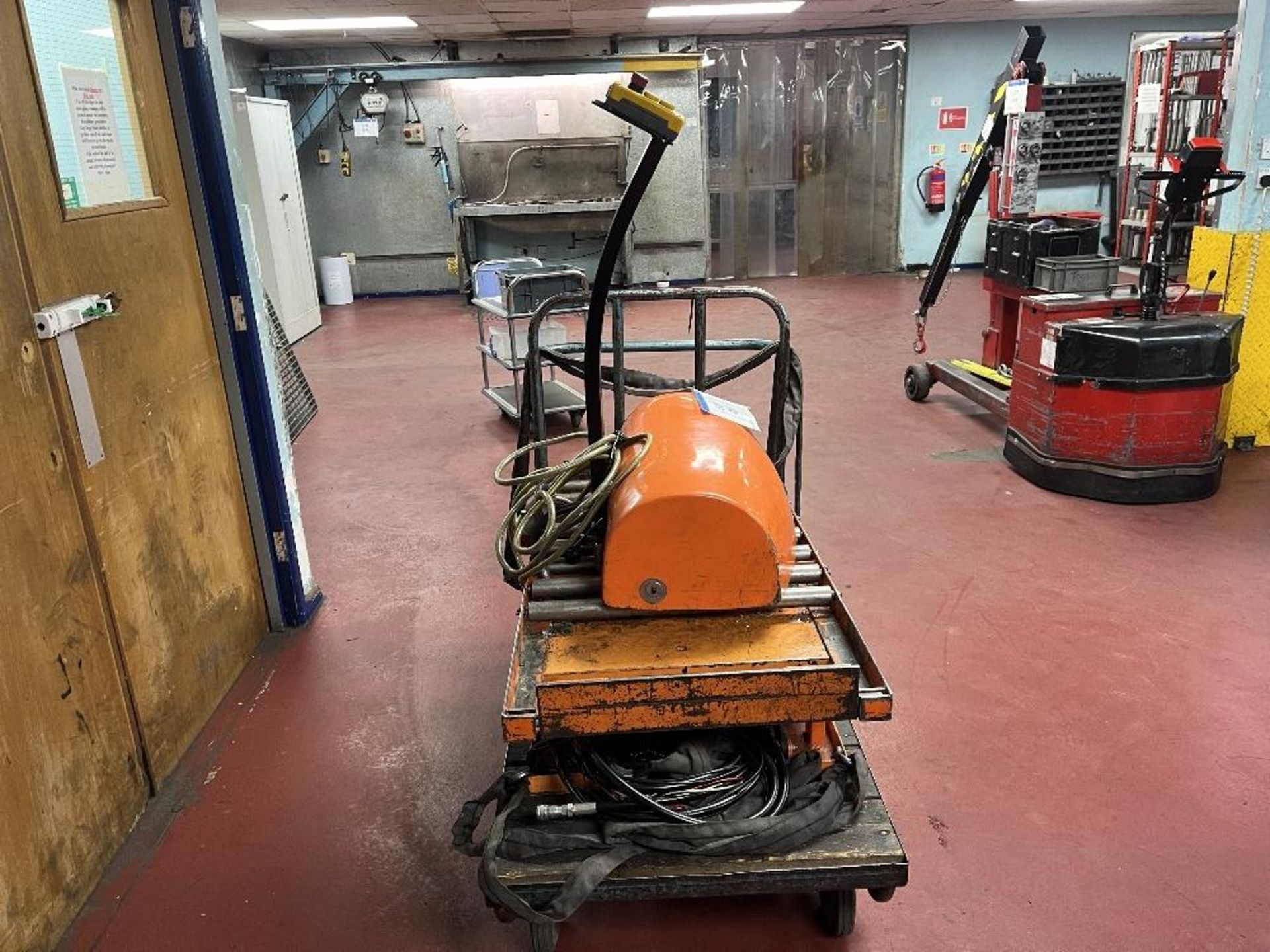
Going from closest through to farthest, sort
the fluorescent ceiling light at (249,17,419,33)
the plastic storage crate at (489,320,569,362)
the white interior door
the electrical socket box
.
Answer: the plastic storage crate at (489,320,569,362) → the white interior door → the fluorescent ceiling light at (249,17,419,33) → the electrical socket box

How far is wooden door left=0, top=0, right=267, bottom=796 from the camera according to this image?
2.04 meters

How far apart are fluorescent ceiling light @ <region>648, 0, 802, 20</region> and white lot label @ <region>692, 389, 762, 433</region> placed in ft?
22.4

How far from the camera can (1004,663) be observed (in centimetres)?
283

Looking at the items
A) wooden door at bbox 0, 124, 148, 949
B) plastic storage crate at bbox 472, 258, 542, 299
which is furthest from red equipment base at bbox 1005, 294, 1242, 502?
wooden door at bbox 0, 124, 148, 949

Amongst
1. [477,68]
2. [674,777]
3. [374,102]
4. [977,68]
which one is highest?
[477,68]

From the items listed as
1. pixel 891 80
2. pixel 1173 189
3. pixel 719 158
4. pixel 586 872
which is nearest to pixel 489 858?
pixel 586 872

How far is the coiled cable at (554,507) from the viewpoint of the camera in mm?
1904

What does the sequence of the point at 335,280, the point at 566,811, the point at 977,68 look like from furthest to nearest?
the point at 977,68 < the point at 335,280 < the point at 566,811

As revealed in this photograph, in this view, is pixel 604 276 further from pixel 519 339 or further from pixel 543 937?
pixel 519 339

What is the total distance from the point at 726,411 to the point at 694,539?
58cm

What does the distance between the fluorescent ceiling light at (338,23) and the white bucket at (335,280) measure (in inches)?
92.9

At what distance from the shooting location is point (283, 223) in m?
8.27

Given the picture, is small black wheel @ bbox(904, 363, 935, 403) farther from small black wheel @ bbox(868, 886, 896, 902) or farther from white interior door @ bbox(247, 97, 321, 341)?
white interior door @ bbox(247, 97, 321, 341)

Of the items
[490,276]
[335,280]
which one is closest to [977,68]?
[490,276]
